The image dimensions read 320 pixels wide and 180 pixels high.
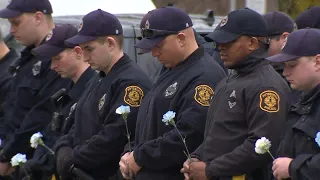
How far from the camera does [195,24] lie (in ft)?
29.8

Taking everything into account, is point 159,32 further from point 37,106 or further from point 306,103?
point 37,106

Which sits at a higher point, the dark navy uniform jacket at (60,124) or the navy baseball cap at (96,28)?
the navy baseball cap at (96,28)

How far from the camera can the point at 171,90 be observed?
5.92 metres

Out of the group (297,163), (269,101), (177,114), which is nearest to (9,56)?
(177,114)

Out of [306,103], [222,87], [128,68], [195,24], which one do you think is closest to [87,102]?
[128,68]

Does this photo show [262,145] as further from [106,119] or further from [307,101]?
[106,119]

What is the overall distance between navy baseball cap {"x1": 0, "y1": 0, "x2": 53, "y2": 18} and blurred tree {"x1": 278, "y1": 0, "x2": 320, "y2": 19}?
4.82 metres

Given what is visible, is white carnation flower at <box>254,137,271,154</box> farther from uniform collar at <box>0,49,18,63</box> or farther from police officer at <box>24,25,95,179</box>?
uniform collar at <box>0,49,18,63</box>

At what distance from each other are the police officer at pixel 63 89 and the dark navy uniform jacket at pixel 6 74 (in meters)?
1.06

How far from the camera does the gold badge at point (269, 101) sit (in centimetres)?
527

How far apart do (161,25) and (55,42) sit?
147cm

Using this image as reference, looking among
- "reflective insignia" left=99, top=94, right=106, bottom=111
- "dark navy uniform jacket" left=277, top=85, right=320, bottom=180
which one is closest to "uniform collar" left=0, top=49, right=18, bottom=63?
"reflective insignia" left=99, top=94, right=106, bottom=111

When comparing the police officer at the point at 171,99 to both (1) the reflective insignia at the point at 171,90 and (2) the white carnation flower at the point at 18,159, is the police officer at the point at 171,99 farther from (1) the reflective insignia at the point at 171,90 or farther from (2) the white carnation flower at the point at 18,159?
(2) the white carnation flower at the point at 18,159

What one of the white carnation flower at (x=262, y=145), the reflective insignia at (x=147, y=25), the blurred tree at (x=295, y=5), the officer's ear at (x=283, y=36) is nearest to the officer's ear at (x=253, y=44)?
the white carnation flower at (x=262, y=145)
